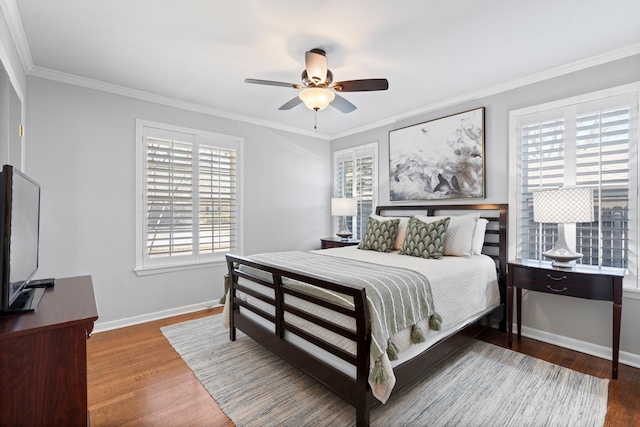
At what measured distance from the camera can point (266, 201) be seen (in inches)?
180

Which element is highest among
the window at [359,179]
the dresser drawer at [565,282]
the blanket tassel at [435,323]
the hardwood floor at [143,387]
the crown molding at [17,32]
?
the crown molding at [17,32]

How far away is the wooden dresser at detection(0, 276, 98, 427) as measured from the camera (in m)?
1.15

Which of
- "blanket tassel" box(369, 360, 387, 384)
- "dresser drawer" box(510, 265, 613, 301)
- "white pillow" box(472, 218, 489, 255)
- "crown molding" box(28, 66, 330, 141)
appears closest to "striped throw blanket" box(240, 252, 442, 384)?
"blanket tassel" box(369, 360, 387, 384)

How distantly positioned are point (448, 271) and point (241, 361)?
1.86 meters

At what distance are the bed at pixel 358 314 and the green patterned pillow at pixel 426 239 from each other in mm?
93

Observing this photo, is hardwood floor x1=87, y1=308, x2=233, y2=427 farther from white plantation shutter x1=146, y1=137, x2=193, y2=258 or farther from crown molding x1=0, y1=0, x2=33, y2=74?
crown molding x1=0, y1=0, x2=33, y2=74

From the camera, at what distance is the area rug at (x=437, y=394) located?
1.87 meters

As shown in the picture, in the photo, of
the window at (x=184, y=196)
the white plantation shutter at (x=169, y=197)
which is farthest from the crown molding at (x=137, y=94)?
the white plantation shutter at (x=169, y=197)

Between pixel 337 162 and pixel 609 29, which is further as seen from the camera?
pixel 337 162

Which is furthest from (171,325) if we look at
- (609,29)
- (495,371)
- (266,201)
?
(609,29)

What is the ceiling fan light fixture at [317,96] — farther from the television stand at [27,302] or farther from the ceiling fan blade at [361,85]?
the television stand at [27,302]

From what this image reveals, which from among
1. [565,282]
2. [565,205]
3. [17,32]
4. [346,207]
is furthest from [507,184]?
[17,32]

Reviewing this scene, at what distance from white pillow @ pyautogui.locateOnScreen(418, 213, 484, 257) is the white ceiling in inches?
A: 57.6

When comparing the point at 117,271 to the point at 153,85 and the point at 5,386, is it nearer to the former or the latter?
the point at 153,85
